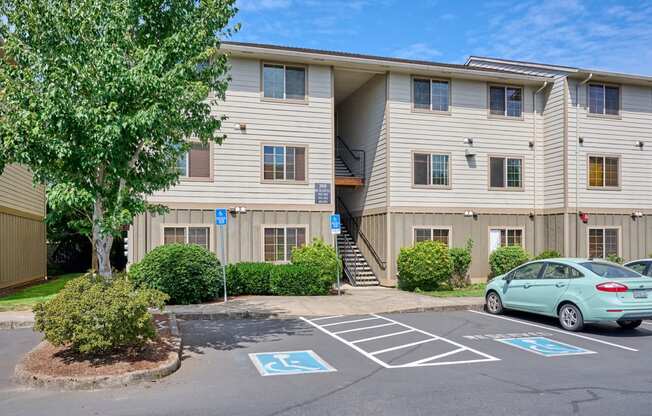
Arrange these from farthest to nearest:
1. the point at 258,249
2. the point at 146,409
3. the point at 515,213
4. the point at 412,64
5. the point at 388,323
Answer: the point at 515,213, the point at 412,64, the point at 258,249, the point at 388,323, the point at 146,409

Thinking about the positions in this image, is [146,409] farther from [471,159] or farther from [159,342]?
[471,159]

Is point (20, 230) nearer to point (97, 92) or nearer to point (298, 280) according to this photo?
point (298, 280)

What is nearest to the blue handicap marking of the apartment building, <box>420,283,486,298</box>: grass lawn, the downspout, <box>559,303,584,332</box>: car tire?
<box>559,303,584,332</box>: car tire

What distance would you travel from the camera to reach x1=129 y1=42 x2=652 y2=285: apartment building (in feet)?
61.9

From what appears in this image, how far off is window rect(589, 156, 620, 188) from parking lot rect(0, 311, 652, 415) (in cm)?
1133

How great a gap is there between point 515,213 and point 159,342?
16442mm

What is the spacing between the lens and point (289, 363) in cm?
857

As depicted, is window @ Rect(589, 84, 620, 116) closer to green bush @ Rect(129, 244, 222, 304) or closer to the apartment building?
the apartment building

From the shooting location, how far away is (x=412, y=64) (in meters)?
20.2

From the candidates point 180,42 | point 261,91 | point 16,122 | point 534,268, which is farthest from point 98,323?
point 261,91

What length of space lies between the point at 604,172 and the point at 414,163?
318 inches

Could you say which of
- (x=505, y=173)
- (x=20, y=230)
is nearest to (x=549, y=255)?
(x=505, y=173)

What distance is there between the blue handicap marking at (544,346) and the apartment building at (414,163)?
382 inches

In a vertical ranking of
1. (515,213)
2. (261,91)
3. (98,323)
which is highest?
(261,91)
